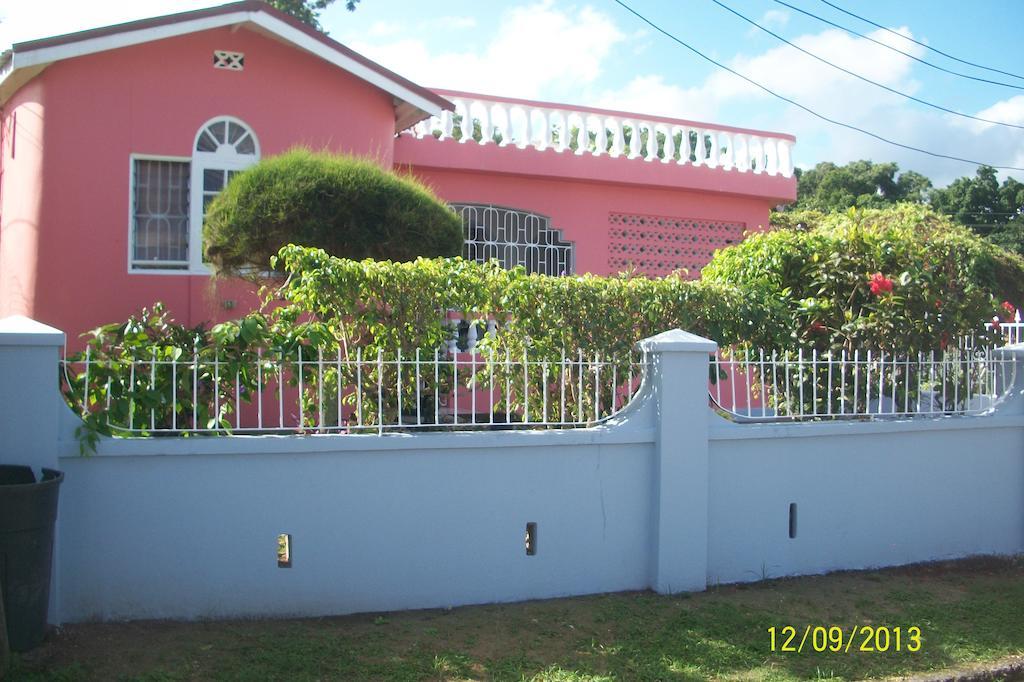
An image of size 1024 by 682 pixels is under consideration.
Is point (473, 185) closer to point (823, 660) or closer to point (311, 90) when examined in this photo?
point (311, 90)

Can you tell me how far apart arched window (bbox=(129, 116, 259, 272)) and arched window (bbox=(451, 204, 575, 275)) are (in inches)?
127

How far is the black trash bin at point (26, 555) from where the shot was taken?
4551 millimetres

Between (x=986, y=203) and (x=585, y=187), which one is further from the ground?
(x=986, y=203)

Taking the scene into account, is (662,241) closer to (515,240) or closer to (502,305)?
(515,240)

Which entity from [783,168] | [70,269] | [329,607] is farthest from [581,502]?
[783,168]

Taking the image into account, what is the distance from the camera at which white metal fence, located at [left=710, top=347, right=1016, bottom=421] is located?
6.83 metres

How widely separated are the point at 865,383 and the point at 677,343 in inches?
82.0

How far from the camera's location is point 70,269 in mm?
9234

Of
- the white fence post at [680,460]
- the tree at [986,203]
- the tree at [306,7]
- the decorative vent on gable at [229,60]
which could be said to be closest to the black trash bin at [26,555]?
the white fence post at [680,460]

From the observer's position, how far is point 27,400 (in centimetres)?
498

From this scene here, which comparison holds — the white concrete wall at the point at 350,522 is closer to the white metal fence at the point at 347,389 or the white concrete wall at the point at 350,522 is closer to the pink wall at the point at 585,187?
the white metal fence at the point at 347,389

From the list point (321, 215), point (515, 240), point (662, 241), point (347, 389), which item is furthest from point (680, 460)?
point (662, 241)

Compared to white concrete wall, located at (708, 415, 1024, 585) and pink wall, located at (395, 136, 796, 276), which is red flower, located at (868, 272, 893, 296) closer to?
white concrete wall, located at (708, 415, 1024, 585)

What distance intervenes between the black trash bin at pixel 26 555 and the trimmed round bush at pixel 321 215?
2826mm
